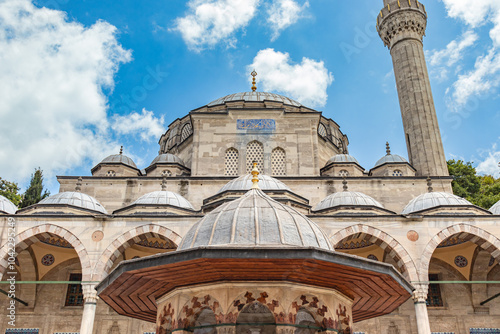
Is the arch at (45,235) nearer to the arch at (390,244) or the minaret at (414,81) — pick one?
the arch at (390,244)

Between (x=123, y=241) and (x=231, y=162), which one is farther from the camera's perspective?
(x=231, y=162)

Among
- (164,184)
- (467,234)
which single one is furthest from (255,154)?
(467,234)

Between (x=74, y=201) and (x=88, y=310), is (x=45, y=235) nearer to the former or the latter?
(x=74, y=201)

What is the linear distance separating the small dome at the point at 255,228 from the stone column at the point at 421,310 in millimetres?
7362

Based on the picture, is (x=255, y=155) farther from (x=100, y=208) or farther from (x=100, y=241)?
(x=100, y=241)

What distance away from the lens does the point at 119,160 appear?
18328mm

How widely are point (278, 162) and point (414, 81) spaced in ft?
26.4

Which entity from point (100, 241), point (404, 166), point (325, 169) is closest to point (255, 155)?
point (325, 169)

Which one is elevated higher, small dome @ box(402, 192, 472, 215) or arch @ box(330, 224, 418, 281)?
small dome @ box(402, 192, 472, 215)

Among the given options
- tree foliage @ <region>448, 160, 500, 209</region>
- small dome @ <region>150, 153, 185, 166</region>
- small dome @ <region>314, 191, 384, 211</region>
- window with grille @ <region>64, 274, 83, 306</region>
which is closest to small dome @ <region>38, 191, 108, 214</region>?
window with grille @ <region>64, 274, 83, 306</region>

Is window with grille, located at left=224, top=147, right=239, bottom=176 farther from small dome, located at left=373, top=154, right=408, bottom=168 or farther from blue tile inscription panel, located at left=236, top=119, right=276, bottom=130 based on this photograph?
small dome, located at left=373, top=154, right=408, bottom=168

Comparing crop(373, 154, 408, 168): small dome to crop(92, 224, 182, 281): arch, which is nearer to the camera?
crop(92, 224, 182, 281): arch

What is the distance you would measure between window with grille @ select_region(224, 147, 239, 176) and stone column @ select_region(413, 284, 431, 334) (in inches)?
326

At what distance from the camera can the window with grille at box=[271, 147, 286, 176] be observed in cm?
1705
